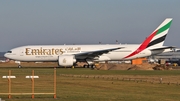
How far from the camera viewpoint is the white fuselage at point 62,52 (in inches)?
2623

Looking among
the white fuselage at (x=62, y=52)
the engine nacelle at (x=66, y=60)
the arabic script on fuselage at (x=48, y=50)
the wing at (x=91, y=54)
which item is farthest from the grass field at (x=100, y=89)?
the arabic script on fuselage at (x=48, y=50)

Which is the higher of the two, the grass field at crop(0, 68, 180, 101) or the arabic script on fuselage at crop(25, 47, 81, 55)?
the arabic script on fuselage at crop(25, 47, 81, 55)

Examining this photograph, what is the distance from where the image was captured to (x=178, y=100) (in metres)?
21.2

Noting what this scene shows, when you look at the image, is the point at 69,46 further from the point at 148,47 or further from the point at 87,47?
the point at 148,47

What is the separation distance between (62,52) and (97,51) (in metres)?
5.78

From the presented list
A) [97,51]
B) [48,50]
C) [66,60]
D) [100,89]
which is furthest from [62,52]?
[100,89]

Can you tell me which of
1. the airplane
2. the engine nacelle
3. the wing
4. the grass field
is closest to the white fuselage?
the airplane

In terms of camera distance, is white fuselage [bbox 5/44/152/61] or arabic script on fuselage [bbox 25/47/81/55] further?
arabic script on fuselage [bbox 25/47/81/55]

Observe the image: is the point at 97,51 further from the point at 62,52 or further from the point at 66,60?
the point at 62,52

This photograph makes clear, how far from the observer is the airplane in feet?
216

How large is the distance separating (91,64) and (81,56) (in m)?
2.15

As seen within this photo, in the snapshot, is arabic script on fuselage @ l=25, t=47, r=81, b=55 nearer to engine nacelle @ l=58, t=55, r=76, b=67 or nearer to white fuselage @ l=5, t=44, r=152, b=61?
white fuselage @ l=5, t=44, r=152, b=61

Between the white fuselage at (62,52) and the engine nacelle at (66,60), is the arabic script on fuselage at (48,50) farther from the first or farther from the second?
the engine nacelle at (66,60)

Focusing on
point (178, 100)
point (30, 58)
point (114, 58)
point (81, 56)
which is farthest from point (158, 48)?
point (178, 100)
